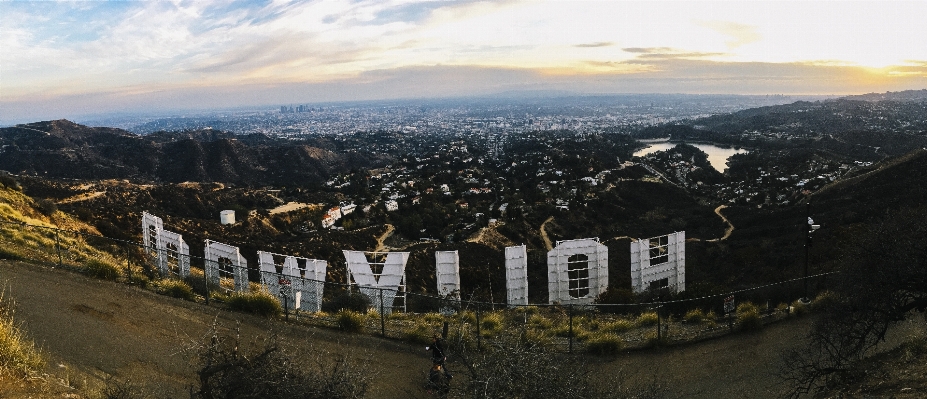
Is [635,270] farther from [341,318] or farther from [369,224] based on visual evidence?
[369,224]

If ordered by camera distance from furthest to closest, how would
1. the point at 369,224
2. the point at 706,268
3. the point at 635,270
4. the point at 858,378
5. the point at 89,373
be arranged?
the point at 369,224 → the point at 706,268 → the point at 635,270 → the point at 858,378 → the point at 89,373

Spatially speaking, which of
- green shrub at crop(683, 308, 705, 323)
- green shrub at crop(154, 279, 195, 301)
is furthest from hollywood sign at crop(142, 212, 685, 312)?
green shrub at crop(683, 308, 705, 323)

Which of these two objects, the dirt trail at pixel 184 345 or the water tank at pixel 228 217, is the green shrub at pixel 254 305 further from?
the water tank at pixel 228 217

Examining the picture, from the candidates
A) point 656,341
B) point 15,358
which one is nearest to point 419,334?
point 656,341

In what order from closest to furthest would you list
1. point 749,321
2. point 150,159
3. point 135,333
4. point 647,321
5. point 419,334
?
point 135,333
point 419,334
point 749,321
point 647,321
point 150,159

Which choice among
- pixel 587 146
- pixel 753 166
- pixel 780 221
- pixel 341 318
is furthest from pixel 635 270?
pixel 587 146

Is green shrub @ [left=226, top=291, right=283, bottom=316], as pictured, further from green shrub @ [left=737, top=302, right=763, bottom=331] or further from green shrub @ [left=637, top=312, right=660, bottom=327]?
green shrub @ [left=737, top=302, right=763, bottom=331]

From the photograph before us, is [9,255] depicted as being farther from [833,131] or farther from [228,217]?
[833,131]
